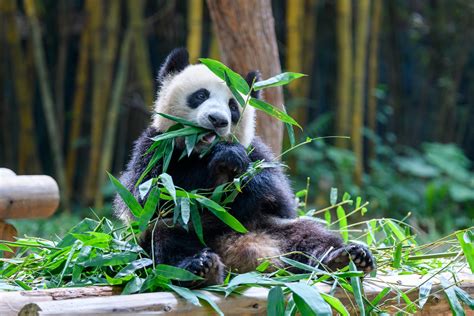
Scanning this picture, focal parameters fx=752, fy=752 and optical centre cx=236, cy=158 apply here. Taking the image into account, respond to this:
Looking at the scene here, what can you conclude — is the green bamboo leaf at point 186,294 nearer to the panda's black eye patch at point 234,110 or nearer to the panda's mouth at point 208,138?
the panda's mouth at point 208,138

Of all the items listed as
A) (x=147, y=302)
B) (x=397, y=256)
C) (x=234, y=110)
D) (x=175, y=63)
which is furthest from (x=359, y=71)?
(x=147, y=302)

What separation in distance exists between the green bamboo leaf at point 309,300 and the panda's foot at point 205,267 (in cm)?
26

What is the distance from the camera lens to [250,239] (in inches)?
104

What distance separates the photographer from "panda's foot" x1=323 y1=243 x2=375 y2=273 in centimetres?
245

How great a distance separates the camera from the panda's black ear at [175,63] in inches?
124

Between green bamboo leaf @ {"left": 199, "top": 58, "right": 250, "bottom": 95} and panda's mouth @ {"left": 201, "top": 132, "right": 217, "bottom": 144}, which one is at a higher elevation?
green bamboo leaf @ {"left": 199, "top": 58, "right": 250, "bottom": 95}

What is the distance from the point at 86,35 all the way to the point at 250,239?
14.7ft

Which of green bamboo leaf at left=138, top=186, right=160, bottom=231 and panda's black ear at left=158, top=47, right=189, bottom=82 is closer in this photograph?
green bamboo leaf at left=138, top=186, right=160, bottom=231

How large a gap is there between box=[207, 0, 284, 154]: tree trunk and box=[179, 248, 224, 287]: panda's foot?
59.7 inches

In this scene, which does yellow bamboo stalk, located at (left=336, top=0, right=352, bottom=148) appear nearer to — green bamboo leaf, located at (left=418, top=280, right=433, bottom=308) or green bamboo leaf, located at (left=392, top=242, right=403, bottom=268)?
green bamboo leaf, located at (left=392, top=242, right=403, bottom=268)

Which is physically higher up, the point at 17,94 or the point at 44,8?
the point at 44,8

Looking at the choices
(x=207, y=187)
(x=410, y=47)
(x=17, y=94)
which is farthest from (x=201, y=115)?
(x=410, y=47)

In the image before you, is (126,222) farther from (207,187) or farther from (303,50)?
(303,50)

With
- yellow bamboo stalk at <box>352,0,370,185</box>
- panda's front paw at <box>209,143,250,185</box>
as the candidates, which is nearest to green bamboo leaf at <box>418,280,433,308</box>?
panda's front paw at <box>209,143,250,185</box>
